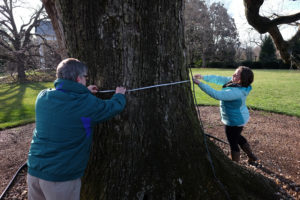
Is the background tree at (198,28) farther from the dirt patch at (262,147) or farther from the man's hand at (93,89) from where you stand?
the man's hand at (93,89)

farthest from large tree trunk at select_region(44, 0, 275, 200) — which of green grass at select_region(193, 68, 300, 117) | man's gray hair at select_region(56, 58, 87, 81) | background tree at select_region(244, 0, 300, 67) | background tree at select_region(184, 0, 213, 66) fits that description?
background tree at select_region(184, 0, 213, 66)

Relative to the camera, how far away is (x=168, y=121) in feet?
7.50

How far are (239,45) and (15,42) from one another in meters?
42.0

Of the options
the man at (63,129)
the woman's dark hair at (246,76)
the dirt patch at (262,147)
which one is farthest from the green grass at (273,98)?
the man at (63,129)

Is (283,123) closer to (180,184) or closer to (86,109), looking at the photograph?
(180,184)

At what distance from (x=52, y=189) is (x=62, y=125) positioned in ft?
1.83

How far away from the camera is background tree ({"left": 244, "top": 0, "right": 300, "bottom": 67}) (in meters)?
4.05

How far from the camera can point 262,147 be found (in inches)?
184

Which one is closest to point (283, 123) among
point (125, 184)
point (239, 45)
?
point (125, 184)

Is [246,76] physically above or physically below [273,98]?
above

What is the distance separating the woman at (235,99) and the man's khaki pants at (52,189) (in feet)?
5.79

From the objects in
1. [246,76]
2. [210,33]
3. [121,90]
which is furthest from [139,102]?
[210,33]

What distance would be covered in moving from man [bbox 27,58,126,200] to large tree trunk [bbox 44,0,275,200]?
14.1 inches

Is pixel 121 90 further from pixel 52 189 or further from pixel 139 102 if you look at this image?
pixel 52 189
